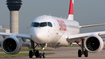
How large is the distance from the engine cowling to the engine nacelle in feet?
22.3

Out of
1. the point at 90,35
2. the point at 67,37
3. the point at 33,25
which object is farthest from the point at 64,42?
the point at 33,25

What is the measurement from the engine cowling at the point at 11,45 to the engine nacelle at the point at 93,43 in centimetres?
680

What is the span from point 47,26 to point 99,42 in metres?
5.25

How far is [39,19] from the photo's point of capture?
2452 cm

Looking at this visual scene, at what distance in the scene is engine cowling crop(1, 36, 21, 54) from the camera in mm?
25938

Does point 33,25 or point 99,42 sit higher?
point 33,25

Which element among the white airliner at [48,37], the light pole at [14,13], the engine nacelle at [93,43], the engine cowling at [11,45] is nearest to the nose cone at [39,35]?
the white airliner at [48,37]

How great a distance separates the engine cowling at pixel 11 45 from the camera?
25.9 metres

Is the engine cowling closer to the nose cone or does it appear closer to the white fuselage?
the white fuselage

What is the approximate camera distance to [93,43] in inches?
995

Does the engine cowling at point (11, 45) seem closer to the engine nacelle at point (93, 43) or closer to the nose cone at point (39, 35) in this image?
the nose cone at point (39, 35)

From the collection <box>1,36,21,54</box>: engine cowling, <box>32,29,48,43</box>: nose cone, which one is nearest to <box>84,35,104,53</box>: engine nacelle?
<box>32,29,48,43</box>: nose cone

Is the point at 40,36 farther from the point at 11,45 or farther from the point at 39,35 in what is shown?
the point at 11,45

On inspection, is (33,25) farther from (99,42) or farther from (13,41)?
(99,42)
